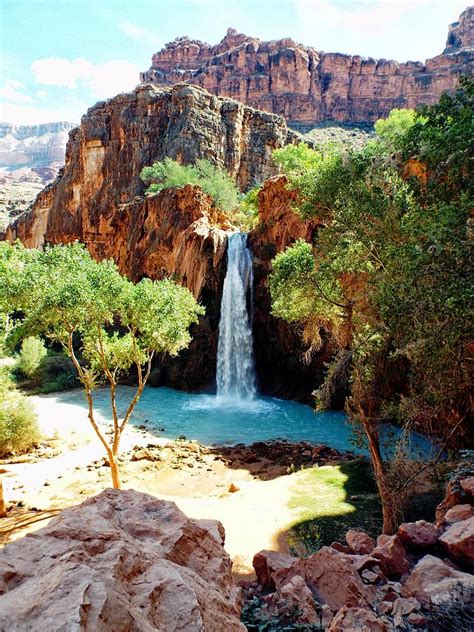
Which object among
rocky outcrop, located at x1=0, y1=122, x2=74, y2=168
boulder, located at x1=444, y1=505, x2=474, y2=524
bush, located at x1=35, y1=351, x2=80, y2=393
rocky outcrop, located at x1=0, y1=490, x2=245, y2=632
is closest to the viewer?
rocky outcrop, located at x1=0, y1=490, x2=245, y2=632

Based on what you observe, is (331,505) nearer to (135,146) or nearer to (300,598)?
(300,598)

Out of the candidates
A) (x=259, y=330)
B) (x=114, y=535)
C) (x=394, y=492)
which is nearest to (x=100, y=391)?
(x=259, y=330)

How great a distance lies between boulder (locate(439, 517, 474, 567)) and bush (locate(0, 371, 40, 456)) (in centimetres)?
1415

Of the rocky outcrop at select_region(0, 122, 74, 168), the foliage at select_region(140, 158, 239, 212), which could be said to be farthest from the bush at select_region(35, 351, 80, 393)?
the rocky outcrop at select_region(0, 122, 74, 168)

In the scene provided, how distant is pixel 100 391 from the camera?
25609mm

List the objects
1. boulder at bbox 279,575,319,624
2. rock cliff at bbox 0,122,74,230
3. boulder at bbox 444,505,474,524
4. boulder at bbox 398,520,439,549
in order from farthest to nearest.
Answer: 1. rock cliff at bbox 0,122,74,230
2. boulder at bbox 444,505,474,524
3. boulder at bbox 398,520,439,549
4. boulder at bbox 279,575,319,624

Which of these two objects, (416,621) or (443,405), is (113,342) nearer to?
(443,405)

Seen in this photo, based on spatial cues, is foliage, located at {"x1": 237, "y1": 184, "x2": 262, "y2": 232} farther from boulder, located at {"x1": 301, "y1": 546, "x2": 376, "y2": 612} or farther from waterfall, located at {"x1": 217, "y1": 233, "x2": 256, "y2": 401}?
boulder, located at {"x1": 301, "y1": 546, "x2": 376, "y2": 612}

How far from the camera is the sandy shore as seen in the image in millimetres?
8711

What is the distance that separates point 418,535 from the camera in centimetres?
487

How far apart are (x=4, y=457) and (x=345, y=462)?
12437 millimetres

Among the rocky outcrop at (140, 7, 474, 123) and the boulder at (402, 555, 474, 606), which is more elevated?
the rocky outcrop at (140, 7, 474, 123)

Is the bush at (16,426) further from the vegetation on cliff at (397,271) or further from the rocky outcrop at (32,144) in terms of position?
the rocky outcrop at (32,144)

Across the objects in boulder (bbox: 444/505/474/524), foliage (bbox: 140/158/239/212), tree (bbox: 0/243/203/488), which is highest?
foliage (bbox: 140/158/239/212)
